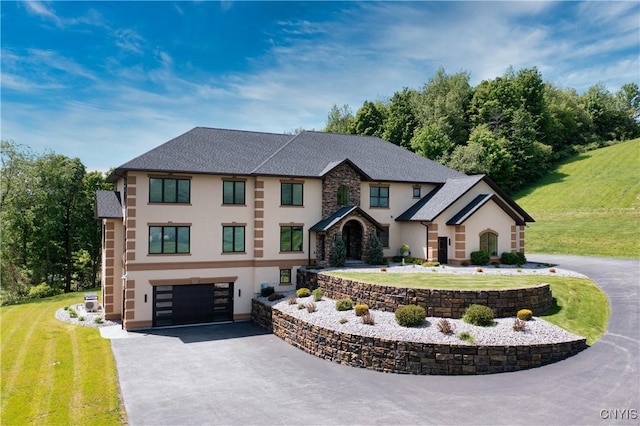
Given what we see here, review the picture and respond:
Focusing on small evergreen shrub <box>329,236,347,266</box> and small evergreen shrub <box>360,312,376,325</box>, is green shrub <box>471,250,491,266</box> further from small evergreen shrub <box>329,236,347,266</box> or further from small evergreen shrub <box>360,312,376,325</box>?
small evergreen shrub <box>360,312,376,325</box>

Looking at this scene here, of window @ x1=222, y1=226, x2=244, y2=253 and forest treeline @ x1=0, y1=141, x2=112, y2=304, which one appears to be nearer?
window @ x1=222, y1=226, x2=244, y2=253

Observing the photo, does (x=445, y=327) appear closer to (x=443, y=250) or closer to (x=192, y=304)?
(x=443, y=250)

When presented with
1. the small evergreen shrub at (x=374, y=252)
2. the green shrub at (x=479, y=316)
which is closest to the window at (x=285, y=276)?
the small evergreen shrub at (x=374, y=252)

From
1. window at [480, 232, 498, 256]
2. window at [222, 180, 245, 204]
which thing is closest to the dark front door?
window at [480, 232, 498, 256]

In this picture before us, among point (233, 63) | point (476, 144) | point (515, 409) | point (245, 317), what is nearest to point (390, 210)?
point (245, 317)

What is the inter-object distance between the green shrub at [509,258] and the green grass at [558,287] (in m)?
5.10

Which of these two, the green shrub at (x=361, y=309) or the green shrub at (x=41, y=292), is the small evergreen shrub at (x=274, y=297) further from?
the green shrub at (x=41, y=292)

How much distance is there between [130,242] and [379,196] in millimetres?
18036

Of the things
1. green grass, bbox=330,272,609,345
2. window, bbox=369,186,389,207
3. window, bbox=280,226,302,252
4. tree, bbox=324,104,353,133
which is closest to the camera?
green grass, bbox=330,272,609,345

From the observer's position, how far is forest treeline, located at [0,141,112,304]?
45781 millimetres

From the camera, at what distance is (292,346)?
22125 millimetres

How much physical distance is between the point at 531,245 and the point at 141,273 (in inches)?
1453

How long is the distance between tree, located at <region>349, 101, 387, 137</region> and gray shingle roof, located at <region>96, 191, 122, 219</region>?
169ft

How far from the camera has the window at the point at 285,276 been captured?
2942cm
